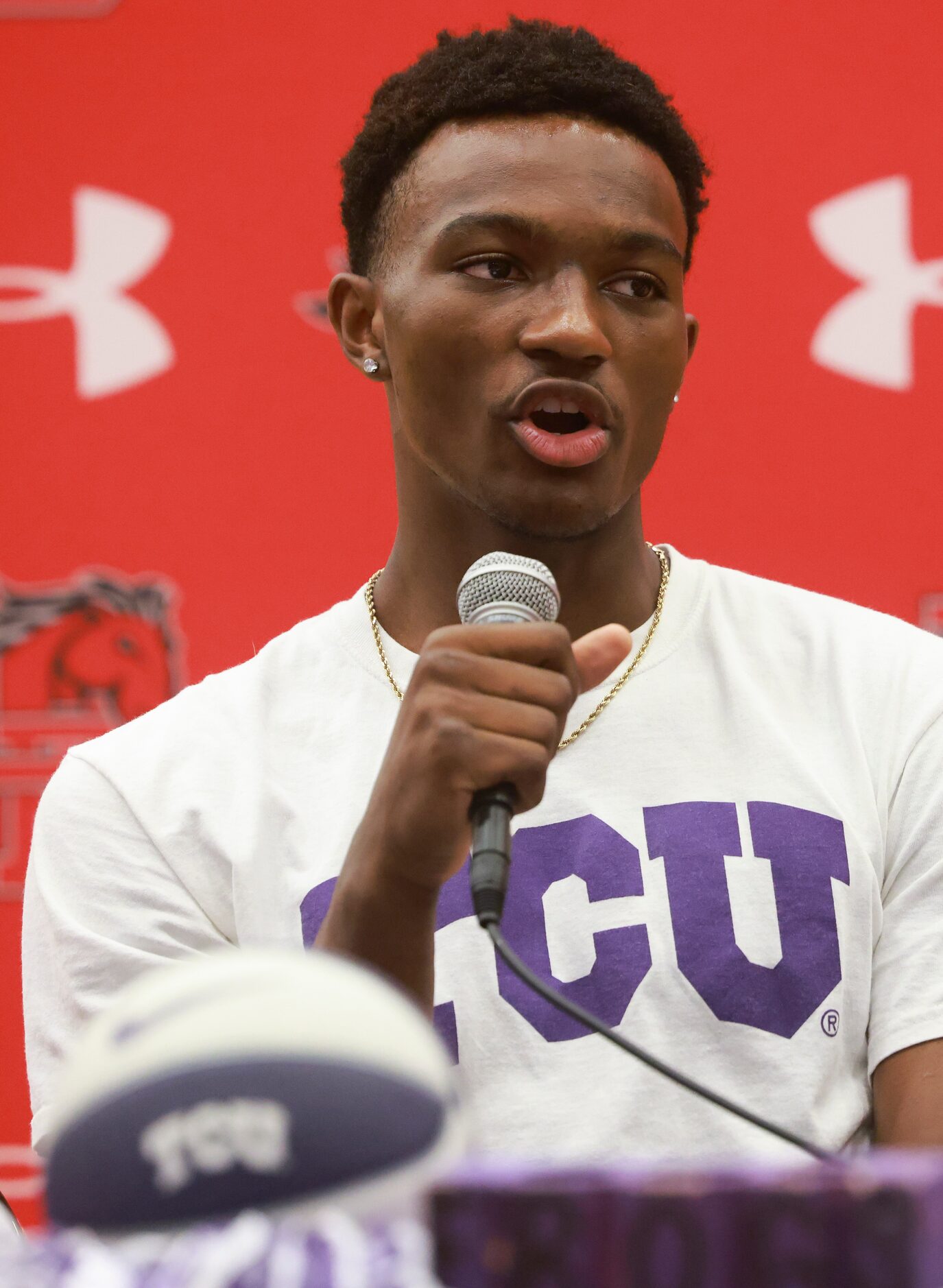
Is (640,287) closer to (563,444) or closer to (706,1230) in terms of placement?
(563,444)

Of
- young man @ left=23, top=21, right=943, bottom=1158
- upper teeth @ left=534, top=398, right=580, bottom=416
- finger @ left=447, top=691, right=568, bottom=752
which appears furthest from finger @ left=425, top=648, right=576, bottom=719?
upper teeth @ left=534, top=398, right=580, bottom=416

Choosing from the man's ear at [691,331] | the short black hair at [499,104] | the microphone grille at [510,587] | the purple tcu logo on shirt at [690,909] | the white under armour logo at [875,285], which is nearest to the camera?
the microphone grille at [510,587]

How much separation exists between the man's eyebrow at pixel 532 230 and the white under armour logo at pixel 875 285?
827 millimetres

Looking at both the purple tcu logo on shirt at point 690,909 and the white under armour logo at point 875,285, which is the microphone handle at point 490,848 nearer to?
the purple tcu logo on shirt at point 690,909

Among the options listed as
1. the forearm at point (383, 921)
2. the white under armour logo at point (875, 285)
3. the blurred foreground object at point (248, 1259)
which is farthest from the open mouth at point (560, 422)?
the blurred foreground object at point (248, 1259)

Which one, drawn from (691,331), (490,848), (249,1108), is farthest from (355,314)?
(249,1108)

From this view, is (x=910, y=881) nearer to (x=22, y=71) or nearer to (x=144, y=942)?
(x=144, y=942)

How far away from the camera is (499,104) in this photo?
168cm

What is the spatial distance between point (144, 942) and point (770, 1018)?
0.62 m

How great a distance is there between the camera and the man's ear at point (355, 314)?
1834mm

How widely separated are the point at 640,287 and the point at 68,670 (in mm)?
1243

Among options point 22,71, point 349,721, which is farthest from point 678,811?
point 22,71

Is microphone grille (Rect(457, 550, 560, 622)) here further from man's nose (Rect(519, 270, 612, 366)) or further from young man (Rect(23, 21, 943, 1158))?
man's nose (Rect(519, 270, 612, 366))

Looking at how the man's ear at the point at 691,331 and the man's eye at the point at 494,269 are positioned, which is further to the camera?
the man's ear at the point at 691,331
